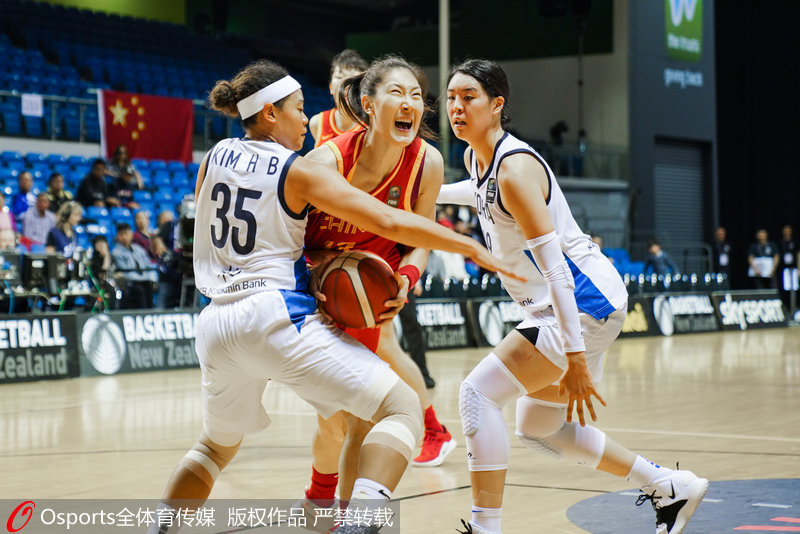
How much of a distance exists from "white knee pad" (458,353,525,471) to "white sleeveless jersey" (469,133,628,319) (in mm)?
310

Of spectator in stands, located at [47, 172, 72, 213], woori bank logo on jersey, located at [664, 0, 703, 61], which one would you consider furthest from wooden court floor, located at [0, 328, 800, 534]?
woori bank logo on jersey, located at [664, 0, 703, 61]

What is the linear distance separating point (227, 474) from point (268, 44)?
868 inches

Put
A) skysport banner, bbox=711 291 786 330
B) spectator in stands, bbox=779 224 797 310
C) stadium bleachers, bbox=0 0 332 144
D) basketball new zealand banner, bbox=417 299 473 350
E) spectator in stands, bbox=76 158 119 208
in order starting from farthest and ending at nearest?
spectator in stands, bbox=779 224 797 310 < skysport banner, bbox=711 291 786 330 < stadium bleachers, bbox=0 0 332 144 < spectator in stands, bbox=76 158 119 208 < basketball new zealand banner, bbox=417 299 473 350

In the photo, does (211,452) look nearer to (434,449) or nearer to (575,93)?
(434,449)

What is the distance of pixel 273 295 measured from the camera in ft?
10.9

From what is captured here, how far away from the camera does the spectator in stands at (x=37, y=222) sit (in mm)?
12492

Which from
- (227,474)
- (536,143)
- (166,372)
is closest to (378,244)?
(227,474)

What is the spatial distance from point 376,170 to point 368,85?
34cm

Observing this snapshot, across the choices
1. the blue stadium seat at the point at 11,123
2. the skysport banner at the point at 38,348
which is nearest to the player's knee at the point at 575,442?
the skysport banner at the point at 38,348

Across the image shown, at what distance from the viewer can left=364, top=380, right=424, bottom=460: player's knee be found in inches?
128

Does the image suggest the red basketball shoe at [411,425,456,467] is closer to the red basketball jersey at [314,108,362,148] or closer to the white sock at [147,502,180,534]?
the red basketball jersey at [314,108,362,148]

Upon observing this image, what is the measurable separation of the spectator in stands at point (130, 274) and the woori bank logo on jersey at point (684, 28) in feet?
55.5

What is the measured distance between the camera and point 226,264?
343cm

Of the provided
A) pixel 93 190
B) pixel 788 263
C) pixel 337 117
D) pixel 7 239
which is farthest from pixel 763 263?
pixel 337 117
